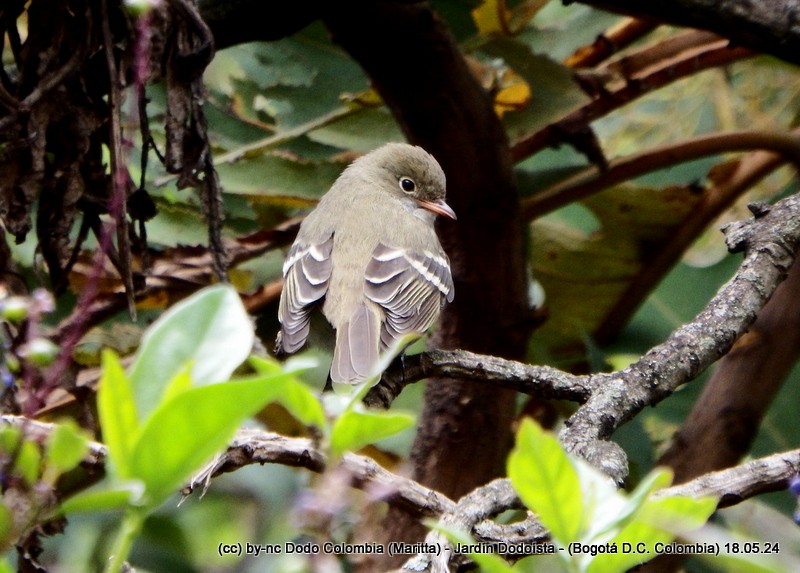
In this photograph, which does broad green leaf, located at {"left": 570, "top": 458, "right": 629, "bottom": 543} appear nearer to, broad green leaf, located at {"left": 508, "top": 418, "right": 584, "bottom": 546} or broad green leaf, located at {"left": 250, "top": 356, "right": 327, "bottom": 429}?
broad green leaf, located at {"left": 508, "top": 418, "right": 584, "bottom": 546}

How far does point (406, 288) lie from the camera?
358 cm

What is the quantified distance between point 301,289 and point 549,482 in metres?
2.47

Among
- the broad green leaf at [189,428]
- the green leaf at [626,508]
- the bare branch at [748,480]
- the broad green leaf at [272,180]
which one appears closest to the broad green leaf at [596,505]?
the green leaf at [626,508]

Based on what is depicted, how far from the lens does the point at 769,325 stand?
13.1 ft

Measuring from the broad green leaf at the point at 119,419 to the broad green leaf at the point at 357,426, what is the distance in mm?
219

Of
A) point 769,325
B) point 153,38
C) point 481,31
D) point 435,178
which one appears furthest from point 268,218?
point 769,325

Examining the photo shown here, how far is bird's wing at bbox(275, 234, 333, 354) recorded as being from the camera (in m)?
3.38

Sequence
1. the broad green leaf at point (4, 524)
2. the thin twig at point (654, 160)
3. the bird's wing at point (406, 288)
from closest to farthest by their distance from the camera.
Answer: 1. the broad green leaf at point (4, 524)
2. the bird's wing at point (406, 288)
3. the thin twig at point (654, 160)

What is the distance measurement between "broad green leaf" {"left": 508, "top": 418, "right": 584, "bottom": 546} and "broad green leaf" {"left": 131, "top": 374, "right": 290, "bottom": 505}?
0.28m

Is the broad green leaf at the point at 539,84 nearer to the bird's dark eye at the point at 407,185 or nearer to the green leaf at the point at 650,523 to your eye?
the bird's dark eye at the point at 407,185

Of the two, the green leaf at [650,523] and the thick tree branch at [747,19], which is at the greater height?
the green leaf at [650,523]

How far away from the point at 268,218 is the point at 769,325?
2320 millimetres

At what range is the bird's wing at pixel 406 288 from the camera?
3.48 meters

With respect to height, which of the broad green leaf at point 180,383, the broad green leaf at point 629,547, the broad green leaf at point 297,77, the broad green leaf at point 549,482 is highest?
the broad green leaf at point 180,383
